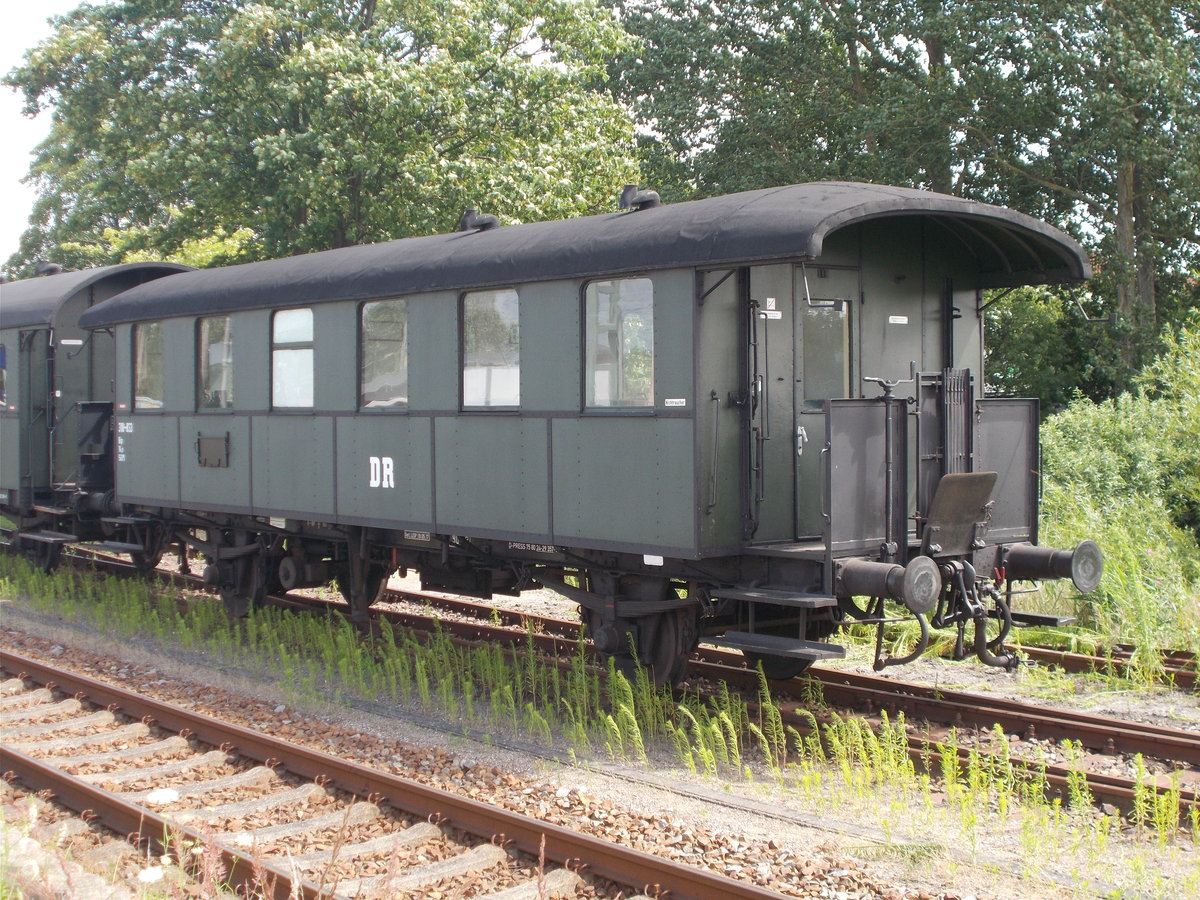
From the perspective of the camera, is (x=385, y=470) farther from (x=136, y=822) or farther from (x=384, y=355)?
(x=136, y=822)

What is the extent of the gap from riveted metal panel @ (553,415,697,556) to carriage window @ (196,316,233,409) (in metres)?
4.72

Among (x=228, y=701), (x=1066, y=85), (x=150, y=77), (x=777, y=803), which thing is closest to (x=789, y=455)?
(x=777, y=803)

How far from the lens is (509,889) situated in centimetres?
525

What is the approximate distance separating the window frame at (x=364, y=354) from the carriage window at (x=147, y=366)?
3.61m

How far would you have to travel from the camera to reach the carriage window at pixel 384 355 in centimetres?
976

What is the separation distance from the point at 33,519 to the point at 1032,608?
38.6 ft

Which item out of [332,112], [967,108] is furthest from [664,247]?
[967,108]

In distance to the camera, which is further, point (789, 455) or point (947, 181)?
point (947, 181)

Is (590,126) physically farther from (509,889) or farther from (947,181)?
(509,889)

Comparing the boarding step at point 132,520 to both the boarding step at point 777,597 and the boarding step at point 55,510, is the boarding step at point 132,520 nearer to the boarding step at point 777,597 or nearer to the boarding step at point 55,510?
the boarding step at point 55,510

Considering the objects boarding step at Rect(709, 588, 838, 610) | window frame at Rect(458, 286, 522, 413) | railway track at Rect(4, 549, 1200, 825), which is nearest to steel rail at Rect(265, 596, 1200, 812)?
railway track at Rect(4, 549, 1200, 825)

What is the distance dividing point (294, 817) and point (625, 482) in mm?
2948

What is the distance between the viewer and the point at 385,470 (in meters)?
9.97

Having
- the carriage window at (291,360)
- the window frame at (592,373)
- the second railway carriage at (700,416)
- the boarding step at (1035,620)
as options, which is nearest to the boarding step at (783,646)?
the second railway carriage at (700,416)
